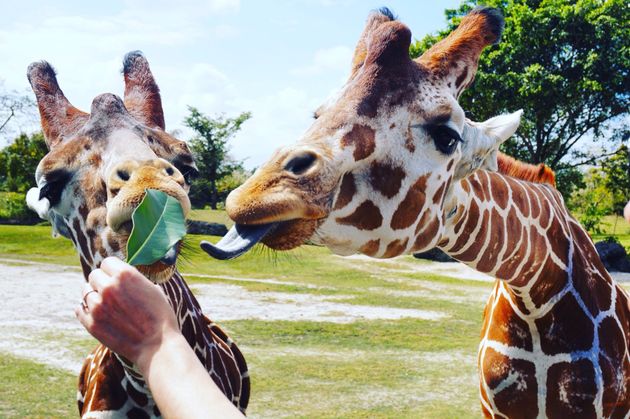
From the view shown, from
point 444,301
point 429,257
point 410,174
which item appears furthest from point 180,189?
point 429,257

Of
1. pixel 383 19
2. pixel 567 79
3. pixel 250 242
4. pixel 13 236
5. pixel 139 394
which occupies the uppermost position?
pixel 567 79

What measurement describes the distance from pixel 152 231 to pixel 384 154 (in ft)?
2.81

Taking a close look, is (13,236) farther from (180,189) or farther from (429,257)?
(180,189)

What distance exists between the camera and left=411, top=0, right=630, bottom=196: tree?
2295 cm

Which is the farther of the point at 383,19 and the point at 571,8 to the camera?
the point at 571,8

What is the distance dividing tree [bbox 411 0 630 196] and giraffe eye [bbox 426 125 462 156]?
21423 millimetres

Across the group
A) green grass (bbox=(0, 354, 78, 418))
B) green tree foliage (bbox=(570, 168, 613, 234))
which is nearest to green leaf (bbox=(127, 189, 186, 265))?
green grass (bbox=(0, 354, 78, 418))

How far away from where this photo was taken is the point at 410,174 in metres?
2.30

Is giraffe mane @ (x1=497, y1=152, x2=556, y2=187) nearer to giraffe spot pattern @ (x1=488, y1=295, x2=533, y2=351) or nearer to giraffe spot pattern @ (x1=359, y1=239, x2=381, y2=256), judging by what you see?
giraffe spot pattern @ (x1=488, y1=295, x2=533, y2=351)

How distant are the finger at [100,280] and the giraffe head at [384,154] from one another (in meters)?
0.47

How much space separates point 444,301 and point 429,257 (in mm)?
9497

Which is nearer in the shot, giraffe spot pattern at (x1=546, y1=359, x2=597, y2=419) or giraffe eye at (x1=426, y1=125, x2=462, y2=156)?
giraffe eye at (x1=426, y1=125, x2=462, y2=156)

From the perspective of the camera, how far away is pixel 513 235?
9.27 feet

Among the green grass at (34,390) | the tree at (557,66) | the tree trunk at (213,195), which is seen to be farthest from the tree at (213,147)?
the green grass at (34,390)
